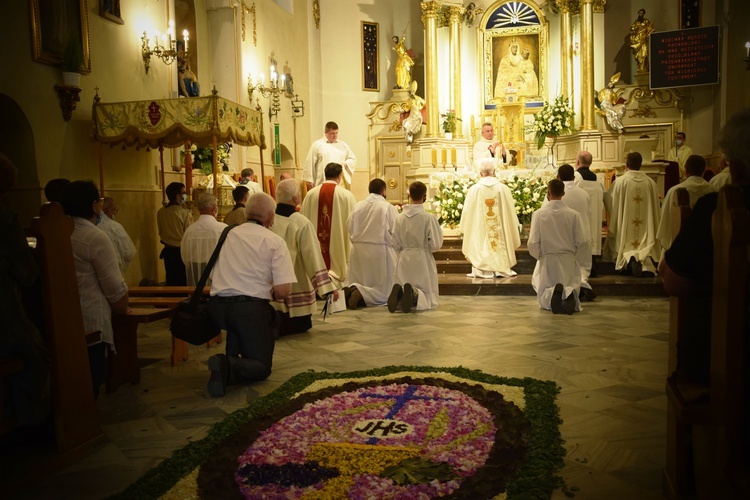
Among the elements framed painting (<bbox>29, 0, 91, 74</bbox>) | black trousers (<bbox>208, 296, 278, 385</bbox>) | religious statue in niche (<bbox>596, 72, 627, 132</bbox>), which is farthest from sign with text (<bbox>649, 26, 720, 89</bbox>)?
black trousers (<bbox>208, 296, 278, 385</bbox>)

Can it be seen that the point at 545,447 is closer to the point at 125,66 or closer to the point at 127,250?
the point at 127,250

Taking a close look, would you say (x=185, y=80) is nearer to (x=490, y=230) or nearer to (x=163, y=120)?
(x=163, y=120)

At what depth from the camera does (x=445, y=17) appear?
17281 millimetres

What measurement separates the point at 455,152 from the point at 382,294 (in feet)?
29.0

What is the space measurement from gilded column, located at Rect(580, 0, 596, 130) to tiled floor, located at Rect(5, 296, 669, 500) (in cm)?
863

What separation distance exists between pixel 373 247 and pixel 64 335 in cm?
539

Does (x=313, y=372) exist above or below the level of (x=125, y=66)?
below

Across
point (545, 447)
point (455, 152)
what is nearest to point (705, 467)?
point (545, 447)

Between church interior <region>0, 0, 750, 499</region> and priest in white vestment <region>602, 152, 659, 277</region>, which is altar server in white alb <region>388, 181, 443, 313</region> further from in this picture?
priest in white vestment <region>602, 152, 659, 277</region>

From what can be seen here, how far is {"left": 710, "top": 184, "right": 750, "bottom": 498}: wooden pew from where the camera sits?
233 centimetres

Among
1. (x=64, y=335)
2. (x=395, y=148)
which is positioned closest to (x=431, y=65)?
(x=395, y=148)

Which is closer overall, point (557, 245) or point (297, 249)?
point (297, 249)

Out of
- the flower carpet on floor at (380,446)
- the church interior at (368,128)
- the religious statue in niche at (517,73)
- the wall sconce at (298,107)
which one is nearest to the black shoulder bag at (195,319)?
the church interior at (368,128)

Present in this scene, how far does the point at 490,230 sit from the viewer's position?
10.3 m
